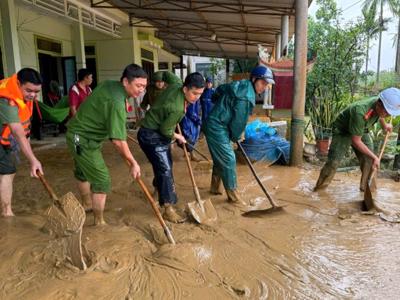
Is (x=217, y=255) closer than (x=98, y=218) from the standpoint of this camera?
Yes

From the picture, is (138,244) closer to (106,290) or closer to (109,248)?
(109,248)

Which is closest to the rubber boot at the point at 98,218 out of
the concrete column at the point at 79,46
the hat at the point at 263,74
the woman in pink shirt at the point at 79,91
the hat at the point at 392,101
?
the hat at the point at 263,74

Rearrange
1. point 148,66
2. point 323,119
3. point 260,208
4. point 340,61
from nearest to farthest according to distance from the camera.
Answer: point 260,208, point 323,119, point 340,61, point 148,66

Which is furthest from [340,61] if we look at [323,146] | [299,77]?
[299,77]

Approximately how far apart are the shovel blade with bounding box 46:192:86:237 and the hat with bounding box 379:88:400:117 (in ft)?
9.51

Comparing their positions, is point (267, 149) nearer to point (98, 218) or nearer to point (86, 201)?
point (86, 201)

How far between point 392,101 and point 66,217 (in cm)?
306

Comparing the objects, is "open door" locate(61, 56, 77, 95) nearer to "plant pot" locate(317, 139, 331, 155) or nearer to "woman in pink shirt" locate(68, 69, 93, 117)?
"woman in pink shirt" locate(68, 69, 93, 117)

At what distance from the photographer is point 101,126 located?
9.81ft

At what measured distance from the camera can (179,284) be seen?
7.77 feet

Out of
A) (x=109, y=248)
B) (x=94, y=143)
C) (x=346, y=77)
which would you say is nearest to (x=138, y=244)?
(x=109, y=248)

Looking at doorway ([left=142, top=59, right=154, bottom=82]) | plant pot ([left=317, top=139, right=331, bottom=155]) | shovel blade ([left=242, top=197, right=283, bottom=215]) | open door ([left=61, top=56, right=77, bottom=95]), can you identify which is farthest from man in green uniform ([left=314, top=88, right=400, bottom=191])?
doorway ([left=142, top=59, right=154, bottom=82])

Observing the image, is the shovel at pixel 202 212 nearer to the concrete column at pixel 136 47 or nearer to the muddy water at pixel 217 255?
the muddy water at pixel 217 255

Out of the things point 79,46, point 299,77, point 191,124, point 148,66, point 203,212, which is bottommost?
point 203,212
